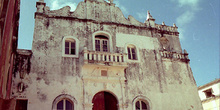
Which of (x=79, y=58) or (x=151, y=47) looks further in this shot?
(x=151, y=47)

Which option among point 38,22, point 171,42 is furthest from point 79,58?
point 171,42

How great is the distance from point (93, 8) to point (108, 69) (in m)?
5.78

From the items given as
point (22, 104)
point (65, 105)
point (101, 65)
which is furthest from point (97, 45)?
point (22, 104)

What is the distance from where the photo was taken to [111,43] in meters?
17.0

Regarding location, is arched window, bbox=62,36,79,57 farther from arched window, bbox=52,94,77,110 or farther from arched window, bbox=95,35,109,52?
arched window, bbox=52,94,77,110

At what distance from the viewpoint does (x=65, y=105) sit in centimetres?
1375

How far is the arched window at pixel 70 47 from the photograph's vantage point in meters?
15.3

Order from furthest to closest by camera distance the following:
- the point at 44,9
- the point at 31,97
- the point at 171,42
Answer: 1. the point at 171,42
2. the point at 44,9
3. the point at 31,97

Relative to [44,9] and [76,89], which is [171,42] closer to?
[76,89]

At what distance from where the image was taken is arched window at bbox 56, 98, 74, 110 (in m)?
13.6

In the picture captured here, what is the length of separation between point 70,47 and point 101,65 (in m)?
2.78

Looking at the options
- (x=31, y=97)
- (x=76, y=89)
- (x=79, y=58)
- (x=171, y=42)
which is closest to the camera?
(x=31, y=97)

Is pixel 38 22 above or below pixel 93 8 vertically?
below

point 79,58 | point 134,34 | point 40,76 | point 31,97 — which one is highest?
point 134,34
